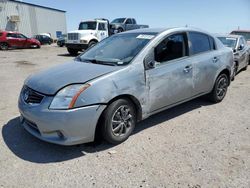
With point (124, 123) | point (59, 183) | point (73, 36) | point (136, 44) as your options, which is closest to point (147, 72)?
point (136, 44)

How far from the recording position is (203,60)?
14.6 feet

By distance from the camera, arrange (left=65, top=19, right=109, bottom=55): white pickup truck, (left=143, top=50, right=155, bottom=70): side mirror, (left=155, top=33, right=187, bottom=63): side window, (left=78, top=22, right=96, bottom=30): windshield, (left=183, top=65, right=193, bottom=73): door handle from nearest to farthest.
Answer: (left=143, top=50, right=155, bottom=70): side mirror → (left=155, top=33, right=187, bottom=63): side window → (left=183, top=65, right=193, bottom=73): door handle → (left=65, top=19, right=109, bottom=55): white pickup truck → (left=78, top=22, right=96, bottom=30): windshield

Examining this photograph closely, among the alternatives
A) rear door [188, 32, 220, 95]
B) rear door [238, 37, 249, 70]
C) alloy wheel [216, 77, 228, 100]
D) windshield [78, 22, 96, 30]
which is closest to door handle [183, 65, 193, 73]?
rear door [188, 32, 220, 95]

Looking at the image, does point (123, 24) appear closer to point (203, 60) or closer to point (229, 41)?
point (229, 41)

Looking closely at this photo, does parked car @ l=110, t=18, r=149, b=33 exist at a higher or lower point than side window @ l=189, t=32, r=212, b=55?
higher

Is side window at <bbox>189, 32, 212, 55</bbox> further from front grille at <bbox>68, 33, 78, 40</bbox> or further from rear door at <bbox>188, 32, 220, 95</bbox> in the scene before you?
front grille at <bbox>68, 33, 78, 40</bbox>

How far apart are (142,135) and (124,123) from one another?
17.6 inches

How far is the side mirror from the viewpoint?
3.54 meters

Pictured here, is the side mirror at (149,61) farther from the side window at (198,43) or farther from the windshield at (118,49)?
the side window at (198,43)

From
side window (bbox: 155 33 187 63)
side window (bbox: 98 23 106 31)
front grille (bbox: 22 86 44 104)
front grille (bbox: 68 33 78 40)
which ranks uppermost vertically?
side window (bbox: 98 23 106 31)

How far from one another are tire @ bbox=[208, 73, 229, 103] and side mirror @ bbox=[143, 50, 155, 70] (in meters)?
2.04

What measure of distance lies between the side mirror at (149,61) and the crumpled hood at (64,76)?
0.46 meters

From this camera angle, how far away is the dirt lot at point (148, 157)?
2.62 metres

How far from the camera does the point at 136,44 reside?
380 cm
